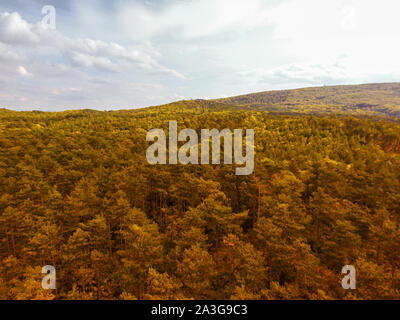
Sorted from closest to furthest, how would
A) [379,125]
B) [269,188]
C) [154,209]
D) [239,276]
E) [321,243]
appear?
[239,276] → [321,243] → [269,188] → [154,209] → [379,125]

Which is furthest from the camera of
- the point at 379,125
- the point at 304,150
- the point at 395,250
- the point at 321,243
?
the point at 379,125

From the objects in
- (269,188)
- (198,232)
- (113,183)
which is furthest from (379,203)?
(113,183)

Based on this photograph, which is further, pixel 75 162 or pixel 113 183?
pixel 75 162

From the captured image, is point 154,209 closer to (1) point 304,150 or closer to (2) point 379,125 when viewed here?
(1) point 304,150

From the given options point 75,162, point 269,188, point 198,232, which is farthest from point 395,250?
point 75,162

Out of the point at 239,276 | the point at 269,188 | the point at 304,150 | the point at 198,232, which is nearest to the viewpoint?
the point at 239,276

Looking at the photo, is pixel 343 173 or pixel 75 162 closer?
pixel 343 173

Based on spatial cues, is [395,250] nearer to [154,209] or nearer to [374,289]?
[374,289]

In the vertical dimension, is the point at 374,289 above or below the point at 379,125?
below

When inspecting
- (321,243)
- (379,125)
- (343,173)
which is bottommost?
(321,243)

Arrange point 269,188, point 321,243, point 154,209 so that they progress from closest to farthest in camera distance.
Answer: point 321,243 < point 269,188 < point 154,209
